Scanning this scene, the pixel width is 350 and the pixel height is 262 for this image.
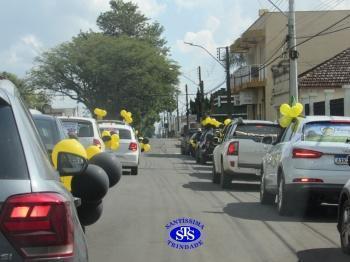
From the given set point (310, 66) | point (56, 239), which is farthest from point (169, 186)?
point (310, 66)

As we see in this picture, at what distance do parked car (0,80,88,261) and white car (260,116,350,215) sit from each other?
7812 millimetres

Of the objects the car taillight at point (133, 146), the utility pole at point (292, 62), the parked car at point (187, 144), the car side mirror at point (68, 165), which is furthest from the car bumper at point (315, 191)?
the parked car at point (187, 144)

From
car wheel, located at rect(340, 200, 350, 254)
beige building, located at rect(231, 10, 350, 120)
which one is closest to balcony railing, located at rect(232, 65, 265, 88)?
beige building, located at rect(231, 10, 350, 120)

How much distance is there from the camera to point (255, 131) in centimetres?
1758

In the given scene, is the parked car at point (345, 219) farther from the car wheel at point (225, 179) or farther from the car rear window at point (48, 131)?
the car wheel at point (225, 179)

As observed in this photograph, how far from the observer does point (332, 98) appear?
31.1 metres

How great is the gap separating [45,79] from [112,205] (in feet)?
184

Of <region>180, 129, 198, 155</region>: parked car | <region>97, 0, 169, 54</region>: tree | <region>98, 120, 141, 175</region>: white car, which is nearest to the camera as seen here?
<region>98, 120, 141, 175</region>: white car

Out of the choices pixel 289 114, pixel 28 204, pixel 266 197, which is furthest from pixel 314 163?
pixel 28 204

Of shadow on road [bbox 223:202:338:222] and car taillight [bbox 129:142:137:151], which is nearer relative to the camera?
shadow on road [bbox 223:202:338:222]

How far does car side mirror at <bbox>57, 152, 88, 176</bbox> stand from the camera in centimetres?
498

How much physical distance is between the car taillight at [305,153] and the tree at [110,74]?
5336 centimetres

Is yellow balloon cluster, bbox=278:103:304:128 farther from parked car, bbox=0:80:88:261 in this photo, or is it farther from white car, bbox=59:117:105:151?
parked car, bbox=0:80:88:261

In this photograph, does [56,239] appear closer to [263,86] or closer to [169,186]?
[169,186]
